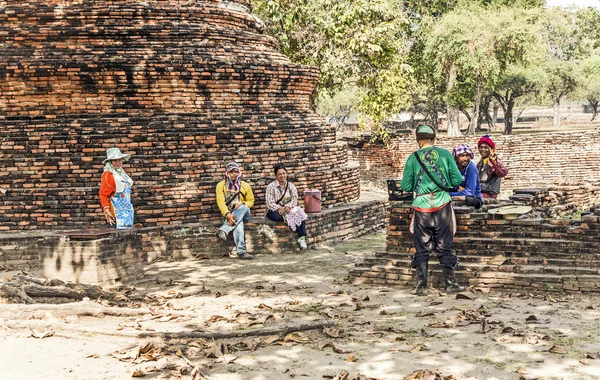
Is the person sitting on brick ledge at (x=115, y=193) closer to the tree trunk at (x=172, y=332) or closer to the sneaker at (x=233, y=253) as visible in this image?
the sneaker at (x=233, y=253)

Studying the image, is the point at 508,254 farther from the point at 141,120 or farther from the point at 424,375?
the point at 141,120

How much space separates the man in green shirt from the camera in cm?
651

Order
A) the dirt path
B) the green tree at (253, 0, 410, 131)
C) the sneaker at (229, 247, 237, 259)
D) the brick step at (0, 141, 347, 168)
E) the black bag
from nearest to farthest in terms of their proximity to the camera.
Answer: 1. the dirt path
2. the black bag
3. the sneaker at (229, 247, 237, 259)
4. the brick step at (0, 141, 347, 168)
5. the green tree at (253, 0, 410, 131)

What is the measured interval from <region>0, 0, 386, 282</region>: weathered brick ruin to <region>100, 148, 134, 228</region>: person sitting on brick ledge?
88 cm

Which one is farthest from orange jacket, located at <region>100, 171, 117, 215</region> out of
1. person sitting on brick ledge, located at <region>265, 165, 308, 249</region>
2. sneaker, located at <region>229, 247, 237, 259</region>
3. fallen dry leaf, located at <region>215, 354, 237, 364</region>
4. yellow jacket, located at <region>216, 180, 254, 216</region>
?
fallen dry leaf, located at <region>215, 354, 237, 364</region>

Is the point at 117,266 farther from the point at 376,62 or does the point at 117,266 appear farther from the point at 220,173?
the point at 376,62

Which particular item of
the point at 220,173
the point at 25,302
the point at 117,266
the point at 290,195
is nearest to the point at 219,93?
the point at 220,173

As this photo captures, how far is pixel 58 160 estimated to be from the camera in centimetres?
923

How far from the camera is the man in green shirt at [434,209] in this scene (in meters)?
6.51

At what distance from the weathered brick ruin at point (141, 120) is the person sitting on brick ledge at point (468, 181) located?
2707mm

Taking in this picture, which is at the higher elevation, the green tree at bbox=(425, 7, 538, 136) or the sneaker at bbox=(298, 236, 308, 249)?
the green tree at bbox=(425, 7, 538, 136)

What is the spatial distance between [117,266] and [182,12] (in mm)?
4421

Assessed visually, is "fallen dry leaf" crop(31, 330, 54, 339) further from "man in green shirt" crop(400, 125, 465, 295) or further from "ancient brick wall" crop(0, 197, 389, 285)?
"man in green shirt" crop(400, 125, 465, 295)

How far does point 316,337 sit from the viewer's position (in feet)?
17.0
